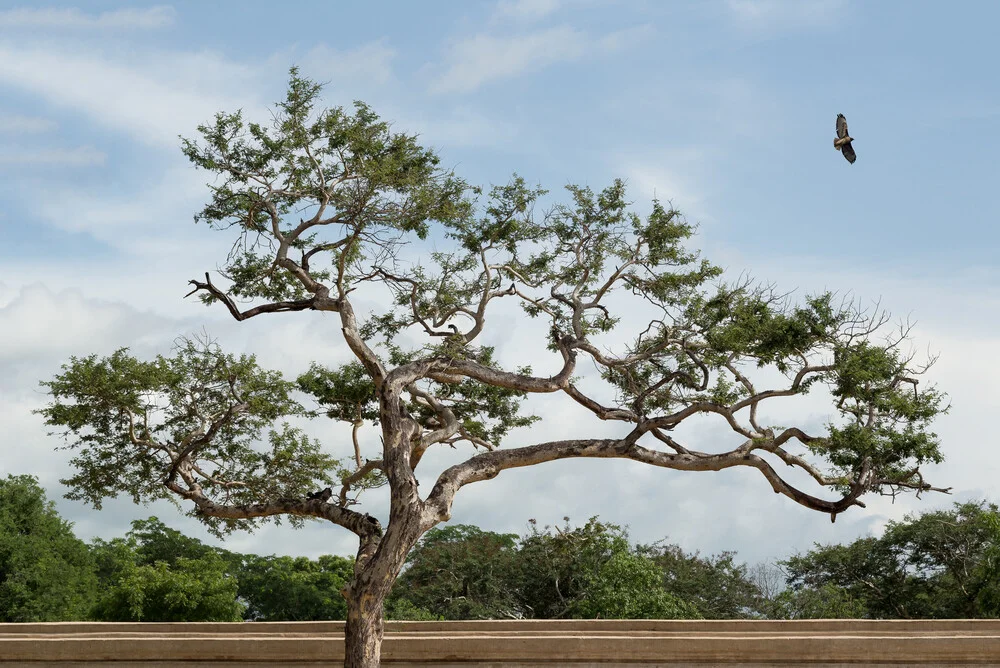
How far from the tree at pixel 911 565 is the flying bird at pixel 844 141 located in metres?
14.4

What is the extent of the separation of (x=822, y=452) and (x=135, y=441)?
8864 millimetres

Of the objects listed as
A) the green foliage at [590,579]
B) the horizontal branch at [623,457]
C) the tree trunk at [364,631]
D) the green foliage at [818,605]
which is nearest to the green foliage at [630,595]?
the green foliage at [590,579]

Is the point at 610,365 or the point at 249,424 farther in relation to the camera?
the point at 249,424

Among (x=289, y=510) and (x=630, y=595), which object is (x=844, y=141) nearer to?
(x=289, y=510)

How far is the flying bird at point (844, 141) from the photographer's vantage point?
1018 cm

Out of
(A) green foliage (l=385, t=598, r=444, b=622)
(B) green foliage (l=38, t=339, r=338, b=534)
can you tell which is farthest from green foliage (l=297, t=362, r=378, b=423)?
(A) green foliage (l=385, t=598, r=444, b=622)

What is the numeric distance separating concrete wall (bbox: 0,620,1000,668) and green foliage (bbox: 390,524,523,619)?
39.2 feet

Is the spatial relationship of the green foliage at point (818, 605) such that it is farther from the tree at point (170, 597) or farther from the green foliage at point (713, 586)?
A: the tree at point (170, 597)

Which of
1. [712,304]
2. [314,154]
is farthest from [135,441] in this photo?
[712,304]

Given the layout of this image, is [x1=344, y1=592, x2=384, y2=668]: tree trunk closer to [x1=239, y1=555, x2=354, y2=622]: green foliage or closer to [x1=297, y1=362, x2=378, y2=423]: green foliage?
[x1=297, y1=362, x2=378, y2=423]: green foliage

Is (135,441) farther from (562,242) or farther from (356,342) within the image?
(562,242)

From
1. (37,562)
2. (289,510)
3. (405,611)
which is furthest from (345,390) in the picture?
(37,562)

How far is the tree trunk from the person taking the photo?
10.7 metres

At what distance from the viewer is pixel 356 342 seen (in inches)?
494
